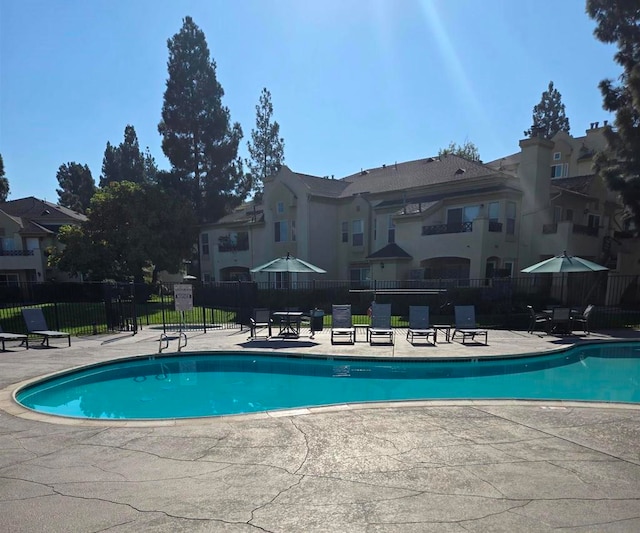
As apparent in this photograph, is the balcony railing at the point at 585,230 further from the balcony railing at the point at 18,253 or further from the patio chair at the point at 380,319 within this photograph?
the balcony railing at the point at 18,253

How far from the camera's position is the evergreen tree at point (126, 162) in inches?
2244

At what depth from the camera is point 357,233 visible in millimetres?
27969

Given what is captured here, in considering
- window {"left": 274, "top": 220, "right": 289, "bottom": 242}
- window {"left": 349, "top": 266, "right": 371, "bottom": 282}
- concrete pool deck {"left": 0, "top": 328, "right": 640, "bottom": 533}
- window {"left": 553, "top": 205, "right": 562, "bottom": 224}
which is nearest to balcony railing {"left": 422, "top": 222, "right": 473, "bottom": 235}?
window {"left": 349, "top": 266, "right": 371, "bottom": 282}

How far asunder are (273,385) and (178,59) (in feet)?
132

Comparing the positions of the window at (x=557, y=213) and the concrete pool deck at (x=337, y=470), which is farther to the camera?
the window at (x=557, y=213)

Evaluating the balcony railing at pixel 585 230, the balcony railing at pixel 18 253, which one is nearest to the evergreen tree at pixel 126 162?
the balcony railing at pixel 18 253

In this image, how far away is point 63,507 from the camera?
337 centimetres

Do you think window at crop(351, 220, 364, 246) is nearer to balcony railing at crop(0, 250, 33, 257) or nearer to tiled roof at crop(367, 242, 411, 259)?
tiled roof at crop(367, 242, 411, 259)

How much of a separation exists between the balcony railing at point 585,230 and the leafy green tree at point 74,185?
67005 mm

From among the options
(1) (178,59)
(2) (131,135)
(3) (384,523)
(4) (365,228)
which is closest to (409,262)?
(4) (365,228)

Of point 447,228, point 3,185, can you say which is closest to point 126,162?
point 3,185

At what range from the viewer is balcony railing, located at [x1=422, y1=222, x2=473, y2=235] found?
21938mm

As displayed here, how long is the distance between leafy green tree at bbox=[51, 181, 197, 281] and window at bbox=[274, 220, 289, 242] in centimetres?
853

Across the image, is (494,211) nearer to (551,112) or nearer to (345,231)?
(345,231)
